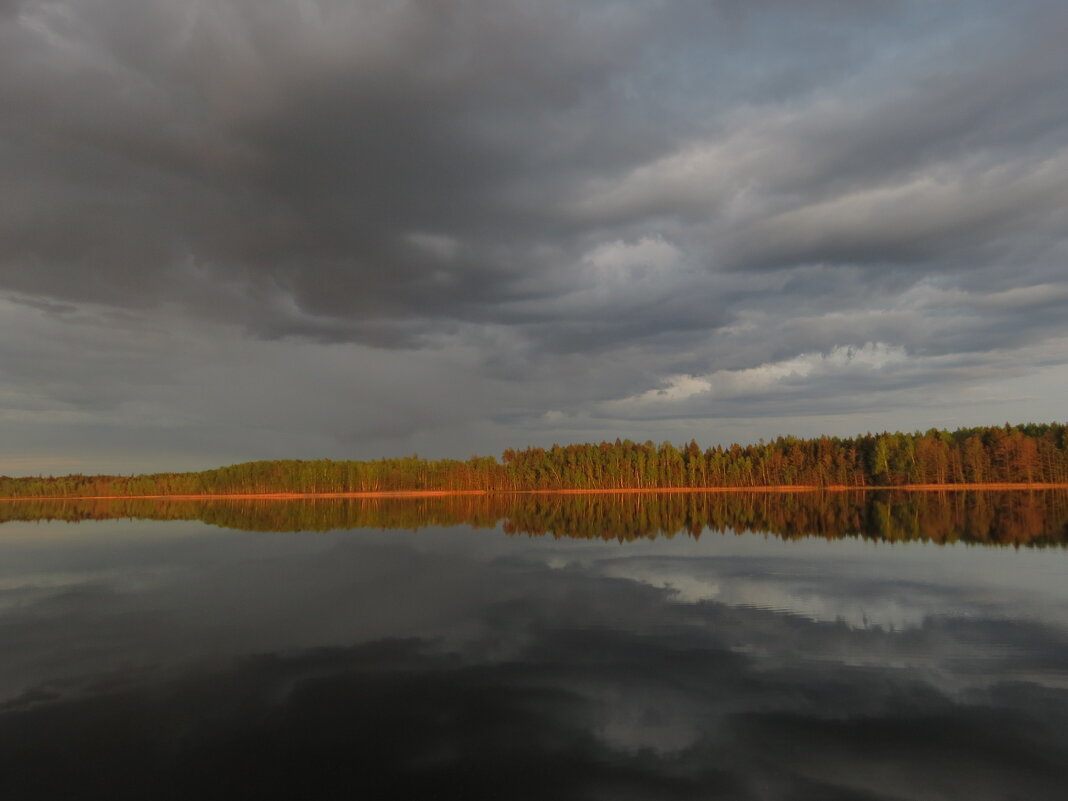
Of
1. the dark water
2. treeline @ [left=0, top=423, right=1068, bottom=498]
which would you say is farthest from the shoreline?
the dark water

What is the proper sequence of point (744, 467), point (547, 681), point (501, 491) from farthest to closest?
point (501, 491)
point (744, 467)
point (547, 681)

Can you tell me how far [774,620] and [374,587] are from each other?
20817 millimetres

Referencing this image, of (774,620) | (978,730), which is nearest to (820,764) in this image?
(978,730)

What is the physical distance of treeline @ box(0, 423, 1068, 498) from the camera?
15075 cm

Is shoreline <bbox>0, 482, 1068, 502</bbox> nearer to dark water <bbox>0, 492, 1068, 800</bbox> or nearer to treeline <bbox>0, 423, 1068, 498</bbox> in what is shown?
Result: treeline <bbox>0, 423, 1068, 498</bbox>

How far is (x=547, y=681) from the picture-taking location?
671 inches

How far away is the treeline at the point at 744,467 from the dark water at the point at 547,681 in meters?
143

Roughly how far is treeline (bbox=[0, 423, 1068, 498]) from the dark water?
468ft

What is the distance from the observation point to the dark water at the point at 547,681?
1182cm

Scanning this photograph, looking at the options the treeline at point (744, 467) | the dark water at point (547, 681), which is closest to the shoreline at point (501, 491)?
the treeline at point (744, 467)

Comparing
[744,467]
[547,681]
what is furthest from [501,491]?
[547,681]

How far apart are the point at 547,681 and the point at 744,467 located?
571ft

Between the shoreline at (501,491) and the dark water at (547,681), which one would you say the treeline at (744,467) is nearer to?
the shoreline at (501,491)

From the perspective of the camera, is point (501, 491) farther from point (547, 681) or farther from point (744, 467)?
point (547, 681)
